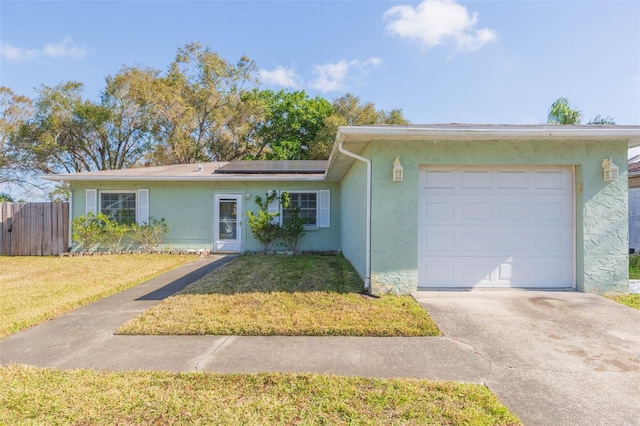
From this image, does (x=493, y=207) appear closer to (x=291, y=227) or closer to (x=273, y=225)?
(x=291, y=227)

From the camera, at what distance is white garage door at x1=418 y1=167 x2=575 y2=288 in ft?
18.2

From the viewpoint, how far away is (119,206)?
37.3 feet

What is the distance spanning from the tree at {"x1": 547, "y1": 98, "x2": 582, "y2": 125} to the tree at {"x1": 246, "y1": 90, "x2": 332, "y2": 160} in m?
14.1

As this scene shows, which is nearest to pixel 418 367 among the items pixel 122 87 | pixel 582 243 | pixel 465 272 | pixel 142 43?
pixel 465 272

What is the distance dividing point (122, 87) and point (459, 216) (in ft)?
76.1

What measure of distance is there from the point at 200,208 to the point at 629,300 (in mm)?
11296

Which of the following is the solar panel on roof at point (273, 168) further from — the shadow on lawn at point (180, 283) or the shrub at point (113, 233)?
the shadow on lawn at point (180, 283)

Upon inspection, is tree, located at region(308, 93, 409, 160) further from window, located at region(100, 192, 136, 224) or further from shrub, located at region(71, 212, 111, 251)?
shrub, located at region(71, 212, 111, 251)

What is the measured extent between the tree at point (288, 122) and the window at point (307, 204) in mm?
11755

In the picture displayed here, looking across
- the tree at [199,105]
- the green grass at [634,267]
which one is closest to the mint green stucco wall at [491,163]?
the green grass at [634,267]

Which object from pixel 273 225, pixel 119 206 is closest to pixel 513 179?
pixel 273 225

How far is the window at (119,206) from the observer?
37.1 ft

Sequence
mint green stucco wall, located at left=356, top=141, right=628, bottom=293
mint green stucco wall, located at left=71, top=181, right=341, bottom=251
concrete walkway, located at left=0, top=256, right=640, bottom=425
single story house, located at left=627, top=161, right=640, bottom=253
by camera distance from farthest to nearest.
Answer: mint green stucco wall, located at left=71, top=181, right=341, bottom=251, single story house, located at left=627, top=161, right=640, bottom=253, mint green stucco wall, located at left=356, top=141, right=628, bottom=293, concrete walkway, located at left=0, top=256, right=640, bottom=425

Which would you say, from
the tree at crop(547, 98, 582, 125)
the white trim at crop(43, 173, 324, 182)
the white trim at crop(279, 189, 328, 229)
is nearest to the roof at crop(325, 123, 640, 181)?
the white trim at crop(43, 173, 324, 182)
